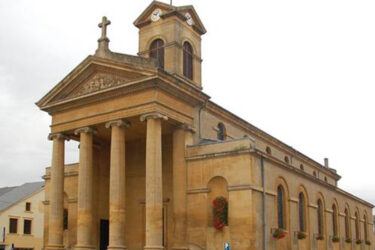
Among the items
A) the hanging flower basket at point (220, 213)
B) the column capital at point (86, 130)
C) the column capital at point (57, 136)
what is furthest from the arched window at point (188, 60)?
the hanging flower basket at point (220, 213)

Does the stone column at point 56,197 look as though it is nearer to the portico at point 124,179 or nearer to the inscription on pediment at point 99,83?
the portico at point 124,179

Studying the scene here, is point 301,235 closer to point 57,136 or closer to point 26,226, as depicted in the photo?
point 57,136

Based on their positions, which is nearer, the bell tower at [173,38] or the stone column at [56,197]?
the stone column at [56,197]

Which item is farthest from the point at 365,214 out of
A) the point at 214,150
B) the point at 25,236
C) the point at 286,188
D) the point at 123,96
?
the point at 25,236

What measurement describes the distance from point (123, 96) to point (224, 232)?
33.8 feet

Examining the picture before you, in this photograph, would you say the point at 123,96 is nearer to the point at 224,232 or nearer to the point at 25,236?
the point at 224,232

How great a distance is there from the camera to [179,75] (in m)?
34.9

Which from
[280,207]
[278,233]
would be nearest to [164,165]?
[280,207]

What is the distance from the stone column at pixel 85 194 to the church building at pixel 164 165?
64mm

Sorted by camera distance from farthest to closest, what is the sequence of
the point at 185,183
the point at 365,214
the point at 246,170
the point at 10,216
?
the point at 10,216, the point at 365,214, the point at 185,183, the point at 246,170

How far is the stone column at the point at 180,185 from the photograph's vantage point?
31234mm

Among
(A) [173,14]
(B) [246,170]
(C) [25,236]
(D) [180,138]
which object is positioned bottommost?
(C) [25,236]

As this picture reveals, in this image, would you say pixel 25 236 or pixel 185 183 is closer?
pixel 185 183

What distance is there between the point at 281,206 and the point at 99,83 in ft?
47.5
